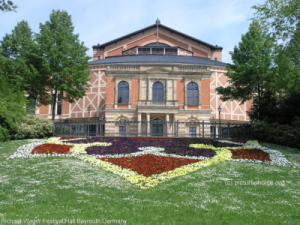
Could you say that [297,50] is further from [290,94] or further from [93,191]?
[93,191]

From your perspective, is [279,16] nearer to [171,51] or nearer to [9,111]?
[9,111]

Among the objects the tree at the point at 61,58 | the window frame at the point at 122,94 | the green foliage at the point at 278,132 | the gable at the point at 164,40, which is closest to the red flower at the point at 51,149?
the tree at the point at 61,58

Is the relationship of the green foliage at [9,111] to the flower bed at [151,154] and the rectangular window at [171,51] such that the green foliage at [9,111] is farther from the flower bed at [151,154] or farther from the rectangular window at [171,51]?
the rectangular window at [171,51]

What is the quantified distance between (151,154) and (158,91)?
823 inches

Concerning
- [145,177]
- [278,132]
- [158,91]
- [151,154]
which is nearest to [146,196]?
[145,177]

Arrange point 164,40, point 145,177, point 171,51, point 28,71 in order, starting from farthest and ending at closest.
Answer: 1. point 164,40
2. point 171,51
3. point 28,71
4. point 145,177

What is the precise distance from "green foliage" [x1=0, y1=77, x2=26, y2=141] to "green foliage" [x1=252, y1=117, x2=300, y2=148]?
19.1 metres

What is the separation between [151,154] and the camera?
683 inches

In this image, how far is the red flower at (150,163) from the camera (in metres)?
13.3

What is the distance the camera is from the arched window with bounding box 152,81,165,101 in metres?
37.5

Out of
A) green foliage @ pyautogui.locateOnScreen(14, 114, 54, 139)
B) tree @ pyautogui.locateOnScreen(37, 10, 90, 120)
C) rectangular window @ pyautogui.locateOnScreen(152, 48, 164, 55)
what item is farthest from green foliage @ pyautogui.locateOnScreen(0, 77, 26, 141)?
rectangular window @ pyautogui.locateOnScreen(152, 48, 164, 55)

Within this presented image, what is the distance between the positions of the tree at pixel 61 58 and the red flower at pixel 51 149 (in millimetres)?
10919

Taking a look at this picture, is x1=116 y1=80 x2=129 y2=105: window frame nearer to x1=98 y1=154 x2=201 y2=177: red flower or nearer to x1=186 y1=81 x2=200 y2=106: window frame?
x1=186 y1=81 x2=200 y2=106: window frame

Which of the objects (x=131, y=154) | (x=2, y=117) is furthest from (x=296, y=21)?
(x=2, y=117)
